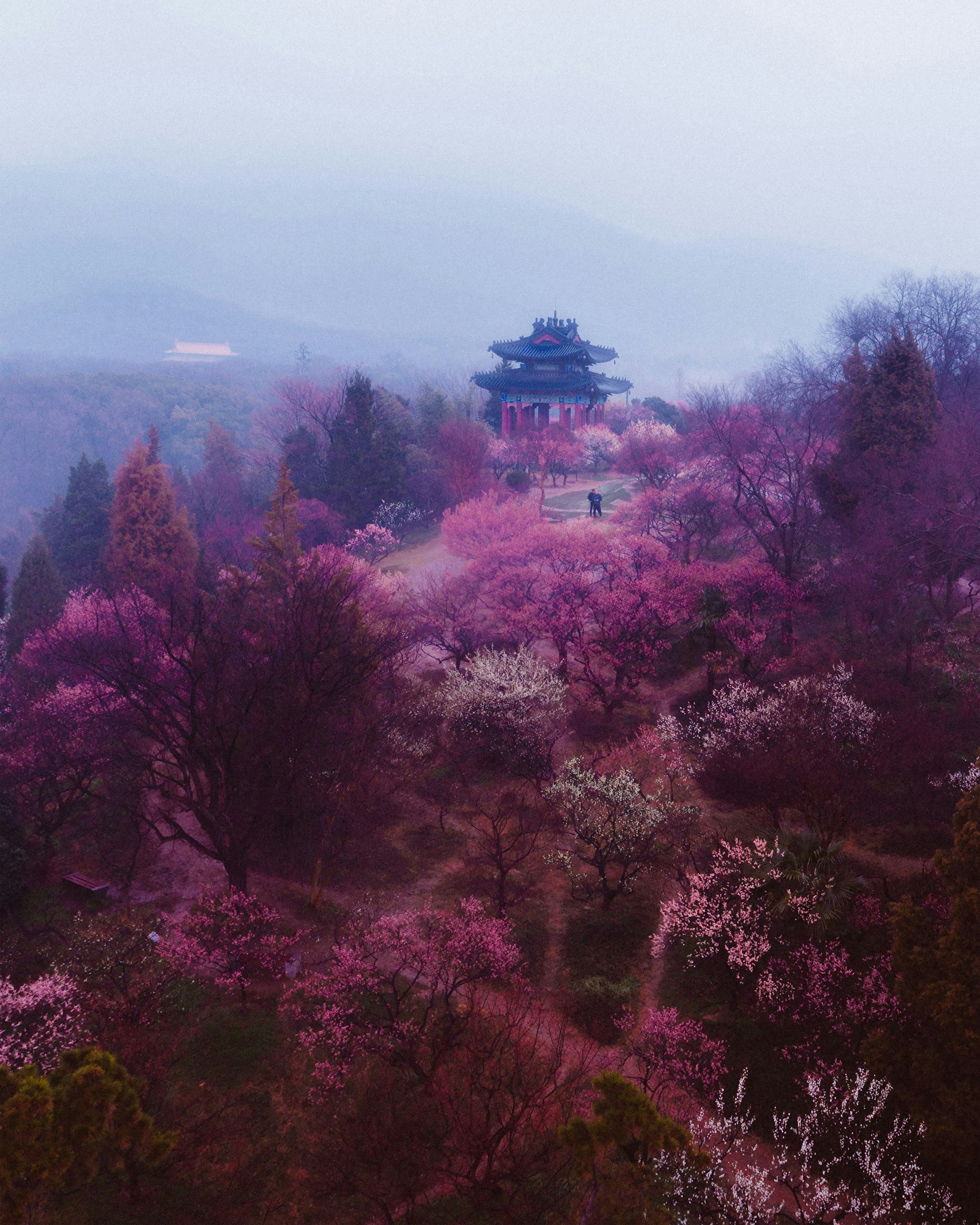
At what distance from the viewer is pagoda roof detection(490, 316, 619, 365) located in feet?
202

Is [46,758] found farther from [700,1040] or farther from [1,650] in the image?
[700,1040]

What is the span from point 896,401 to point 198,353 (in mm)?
178097

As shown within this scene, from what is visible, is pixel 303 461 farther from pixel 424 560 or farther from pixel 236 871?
pixel 236 871

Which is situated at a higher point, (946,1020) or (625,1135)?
(625,1135)

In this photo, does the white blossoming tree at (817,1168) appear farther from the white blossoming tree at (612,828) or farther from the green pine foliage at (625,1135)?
the white blossoming tree at (612,828)

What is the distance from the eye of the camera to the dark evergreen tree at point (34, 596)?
1271 inches

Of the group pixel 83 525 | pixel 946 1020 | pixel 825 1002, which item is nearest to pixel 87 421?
pixel 83 525

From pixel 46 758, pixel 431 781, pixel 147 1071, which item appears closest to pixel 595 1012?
pixel 147 1071

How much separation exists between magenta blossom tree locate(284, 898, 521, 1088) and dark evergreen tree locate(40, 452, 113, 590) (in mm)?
32303

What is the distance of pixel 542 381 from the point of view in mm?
62094

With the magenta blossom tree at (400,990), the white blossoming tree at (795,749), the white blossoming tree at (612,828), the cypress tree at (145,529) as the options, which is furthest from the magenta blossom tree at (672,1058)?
the cypress tree at (145,529)

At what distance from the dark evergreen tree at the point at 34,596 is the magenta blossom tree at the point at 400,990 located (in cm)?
2318

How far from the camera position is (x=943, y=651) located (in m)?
25.7

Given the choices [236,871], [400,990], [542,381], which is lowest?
[400,990]
